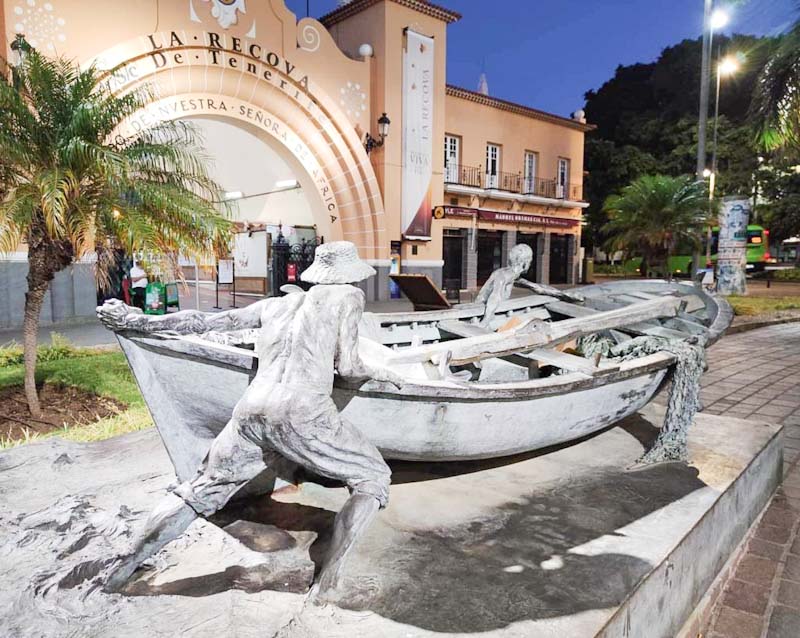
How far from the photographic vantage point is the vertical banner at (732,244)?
17.8m

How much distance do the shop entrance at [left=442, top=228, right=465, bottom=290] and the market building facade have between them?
57 mm

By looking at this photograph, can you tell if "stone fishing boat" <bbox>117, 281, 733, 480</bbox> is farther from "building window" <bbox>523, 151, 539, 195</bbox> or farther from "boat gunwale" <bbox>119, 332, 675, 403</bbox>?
"building window" <bbox>523, 151, 539, 195</bbox>

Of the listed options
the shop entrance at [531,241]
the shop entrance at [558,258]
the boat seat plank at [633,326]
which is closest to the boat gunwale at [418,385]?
the boat seat plank at [633,326]

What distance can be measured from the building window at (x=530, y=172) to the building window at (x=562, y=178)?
1423 millimetres

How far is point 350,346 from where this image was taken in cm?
251

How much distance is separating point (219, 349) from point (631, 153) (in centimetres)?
3221

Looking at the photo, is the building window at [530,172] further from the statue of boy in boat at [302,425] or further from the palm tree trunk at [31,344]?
the statue of boy in boat at [302,425]

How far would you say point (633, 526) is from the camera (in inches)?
124

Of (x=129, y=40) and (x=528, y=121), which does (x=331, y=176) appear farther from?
(x=528, y=121)

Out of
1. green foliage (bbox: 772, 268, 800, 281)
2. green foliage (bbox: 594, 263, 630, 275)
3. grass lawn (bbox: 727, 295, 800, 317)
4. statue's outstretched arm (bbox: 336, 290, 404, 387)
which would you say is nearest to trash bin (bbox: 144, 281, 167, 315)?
statue's outstretched arm (bbox: 336, 290, 404, 387)

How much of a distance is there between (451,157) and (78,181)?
1668 cm

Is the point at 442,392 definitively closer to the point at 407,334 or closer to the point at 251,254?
the point at 407,334

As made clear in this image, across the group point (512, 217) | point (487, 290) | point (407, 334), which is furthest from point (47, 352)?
point (512, 217)

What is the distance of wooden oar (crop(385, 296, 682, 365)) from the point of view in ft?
10.8
